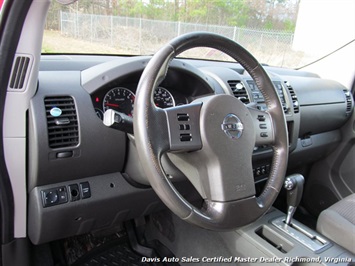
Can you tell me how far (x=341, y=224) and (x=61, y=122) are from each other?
1334 millimetres

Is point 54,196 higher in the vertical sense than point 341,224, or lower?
higher

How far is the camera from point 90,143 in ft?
4.22

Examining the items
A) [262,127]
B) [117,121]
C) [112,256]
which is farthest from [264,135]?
[112,256]

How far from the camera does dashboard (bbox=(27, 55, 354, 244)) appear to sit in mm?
1213

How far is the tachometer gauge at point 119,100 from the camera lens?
1.37 meters

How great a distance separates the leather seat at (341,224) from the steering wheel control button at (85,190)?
1.13 m

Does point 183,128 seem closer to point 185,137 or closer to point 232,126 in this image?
point 185,137

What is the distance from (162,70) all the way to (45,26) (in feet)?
1.43

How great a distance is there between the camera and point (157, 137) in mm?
932

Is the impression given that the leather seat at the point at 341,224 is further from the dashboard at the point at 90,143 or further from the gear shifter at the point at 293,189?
the dashboard at the point at 90,143

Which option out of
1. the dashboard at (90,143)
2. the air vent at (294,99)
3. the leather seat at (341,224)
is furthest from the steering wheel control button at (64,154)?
the air vent at (294,99)

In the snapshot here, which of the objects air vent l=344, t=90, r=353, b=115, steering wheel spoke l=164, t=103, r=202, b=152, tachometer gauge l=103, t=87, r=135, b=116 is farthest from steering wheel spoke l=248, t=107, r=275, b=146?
air vent l=344, t=90, r=353, b=115

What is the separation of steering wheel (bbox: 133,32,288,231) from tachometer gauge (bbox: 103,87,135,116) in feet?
1.38

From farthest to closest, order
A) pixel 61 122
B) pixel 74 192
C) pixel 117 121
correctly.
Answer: pixel 74 192 < pixel 61 122 < pixel 117 121
